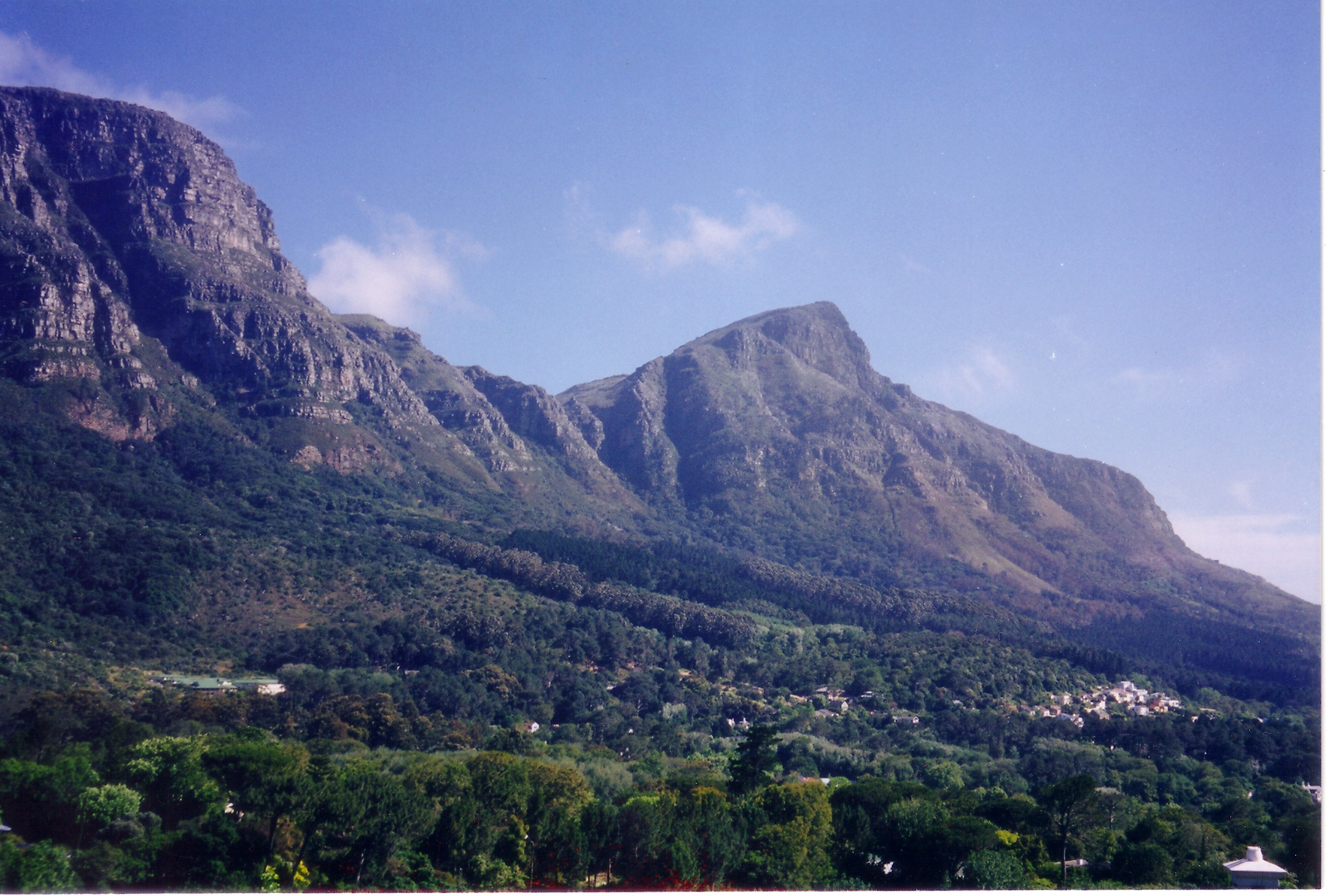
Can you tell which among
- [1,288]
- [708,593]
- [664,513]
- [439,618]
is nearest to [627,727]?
[439,618]

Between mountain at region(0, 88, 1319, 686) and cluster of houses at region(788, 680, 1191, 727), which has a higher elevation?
mountain at region(0, 88, 1319, 686)

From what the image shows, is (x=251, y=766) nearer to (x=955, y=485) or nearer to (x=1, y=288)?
(x=1, y=288)

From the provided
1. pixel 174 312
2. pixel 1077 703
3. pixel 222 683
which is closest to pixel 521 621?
pixel 222 683

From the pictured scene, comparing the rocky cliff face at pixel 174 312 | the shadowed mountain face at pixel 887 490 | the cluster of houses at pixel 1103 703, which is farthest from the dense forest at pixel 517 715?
the shadowed mountain face at pixel 887 490

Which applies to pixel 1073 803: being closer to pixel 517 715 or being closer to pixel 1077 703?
pixel 517 715

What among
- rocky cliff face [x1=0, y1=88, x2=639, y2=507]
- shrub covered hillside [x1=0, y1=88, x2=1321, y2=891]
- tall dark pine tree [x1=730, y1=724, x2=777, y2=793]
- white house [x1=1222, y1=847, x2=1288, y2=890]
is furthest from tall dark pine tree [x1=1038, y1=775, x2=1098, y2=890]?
rocky cliff face [x1=0, y1=88, x2=639, y2=507]

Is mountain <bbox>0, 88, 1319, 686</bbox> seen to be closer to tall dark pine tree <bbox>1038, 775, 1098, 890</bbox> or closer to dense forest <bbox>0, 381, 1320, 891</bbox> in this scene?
dense forest <bbox>0, 381, 1320, 891</bbox>
